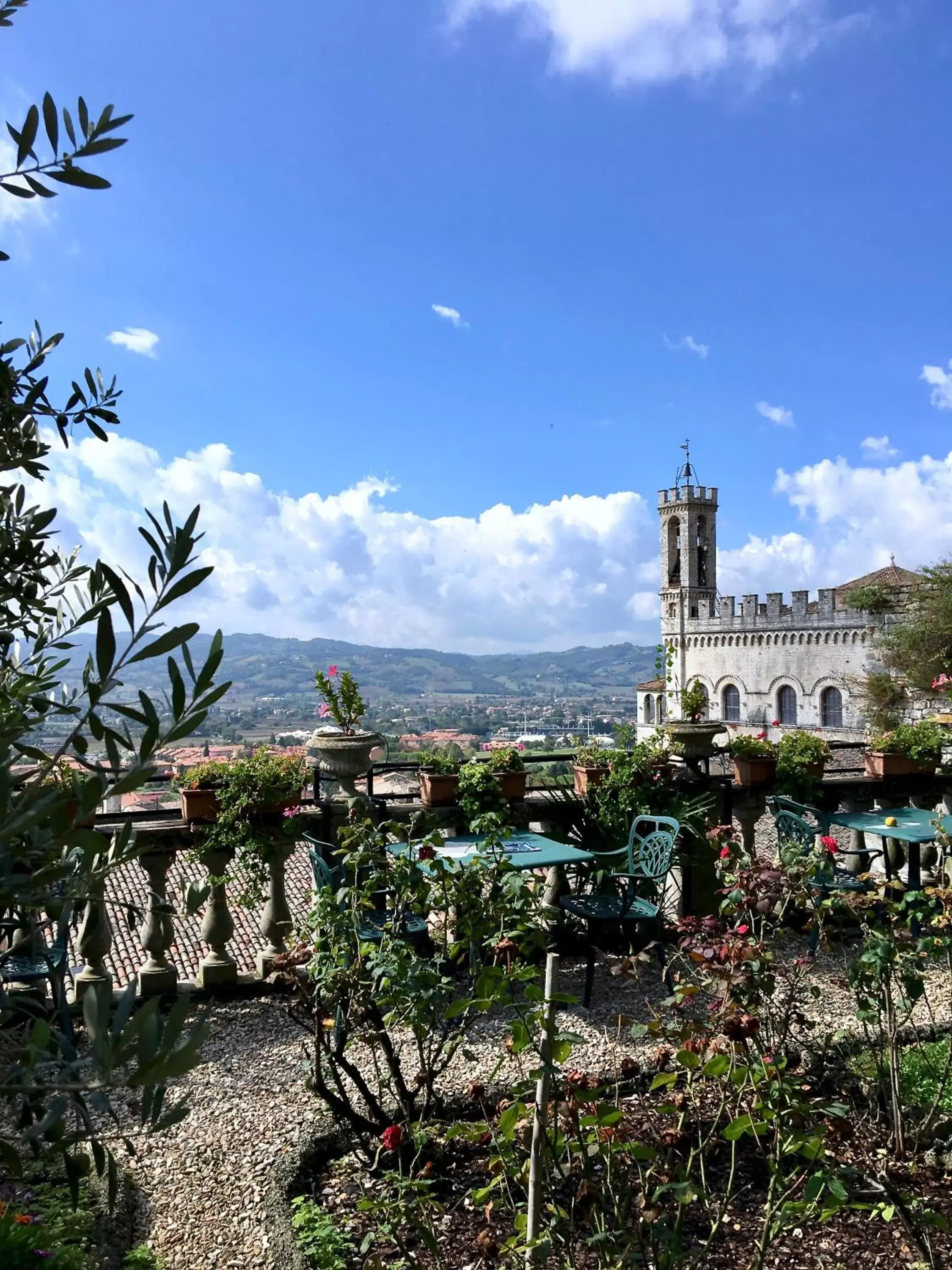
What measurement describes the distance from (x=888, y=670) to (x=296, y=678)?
18992 millimetres

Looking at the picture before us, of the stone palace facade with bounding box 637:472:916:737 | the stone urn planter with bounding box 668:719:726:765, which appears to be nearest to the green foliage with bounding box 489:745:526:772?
the stone urn planter with bounding box 668:719:726:765

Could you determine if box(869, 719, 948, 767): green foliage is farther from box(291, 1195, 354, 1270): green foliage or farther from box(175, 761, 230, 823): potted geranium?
box(291, 1195, 354, 1270): green foliage

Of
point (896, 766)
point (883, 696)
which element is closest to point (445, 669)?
point (883, 696)

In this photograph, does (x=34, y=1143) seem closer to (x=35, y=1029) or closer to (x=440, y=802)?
(x=35, y=1029)

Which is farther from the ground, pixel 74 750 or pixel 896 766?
pixel 74 750

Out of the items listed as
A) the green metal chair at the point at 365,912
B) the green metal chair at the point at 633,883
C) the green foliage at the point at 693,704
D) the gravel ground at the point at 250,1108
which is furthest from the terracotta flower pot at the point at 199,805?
the green foliage at the point at 693,704

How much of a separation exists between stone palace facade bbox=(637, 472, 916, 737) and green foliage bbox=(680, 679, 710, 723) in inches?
796

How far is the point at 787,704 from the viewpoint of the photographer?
33062mm

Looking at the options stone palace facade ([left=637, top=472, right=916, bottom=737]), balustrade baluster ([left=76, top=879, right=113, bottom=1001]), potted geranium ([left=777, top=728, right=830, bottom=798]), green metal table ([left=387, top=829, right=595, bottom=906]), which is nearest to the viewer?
balustrade baluster ([left=76, top=879, right=113, bottom=1001])

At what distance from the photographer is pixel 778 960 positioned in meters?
2.87

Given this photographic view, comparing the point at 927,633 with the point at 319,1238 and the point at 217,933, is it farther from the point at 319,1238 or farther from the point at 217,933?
the point at 319,1238

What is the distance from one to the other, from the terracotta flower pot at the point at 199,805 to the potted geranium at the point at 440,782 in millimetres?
1147

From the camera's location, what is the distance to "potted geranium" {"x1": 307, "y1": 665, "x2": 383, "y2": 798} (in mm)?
4676

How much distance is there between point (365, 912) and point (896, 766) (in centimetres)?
397
